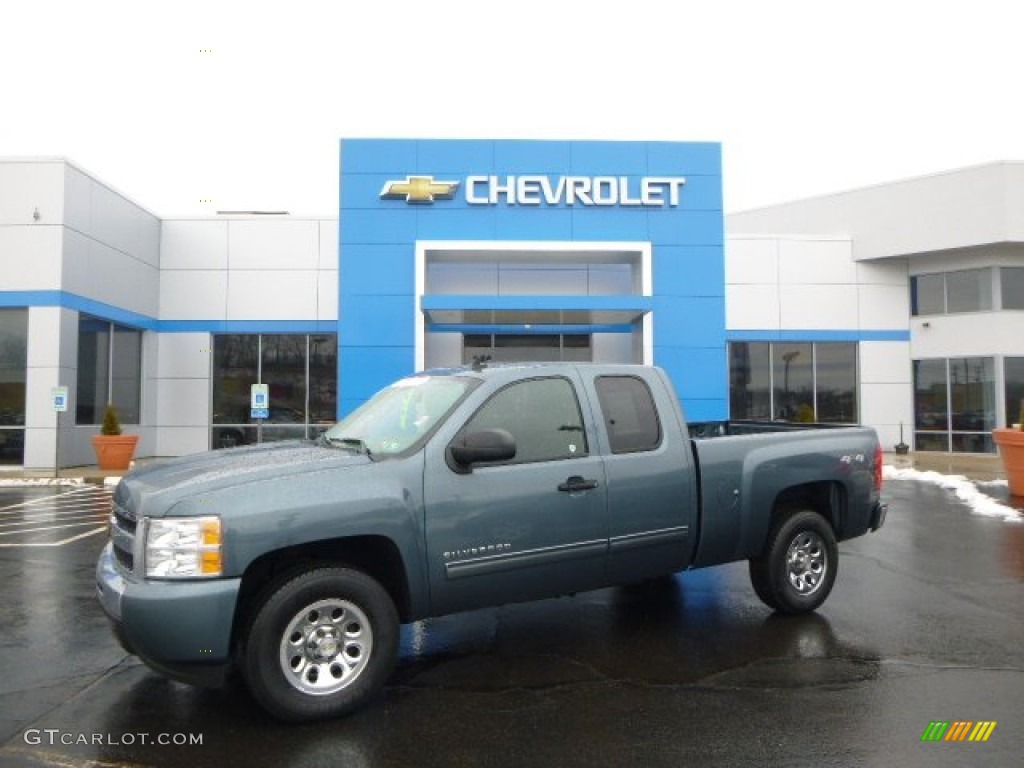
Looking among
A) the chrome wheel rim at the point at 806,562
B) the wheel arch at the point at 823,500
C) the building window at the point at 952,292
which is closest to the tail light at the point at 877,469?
the wheel arch at the point at 823,500

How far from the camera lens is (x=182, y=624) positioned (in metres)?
3.77

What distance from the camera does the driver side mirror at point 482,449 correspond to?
14.4 ft

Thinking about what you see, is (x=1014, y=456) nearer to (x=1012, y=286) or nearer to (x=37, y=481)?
(x=1012, y=286)

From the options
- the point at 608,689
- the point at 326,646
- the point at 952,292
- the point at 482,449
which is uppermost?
the point at 952,292

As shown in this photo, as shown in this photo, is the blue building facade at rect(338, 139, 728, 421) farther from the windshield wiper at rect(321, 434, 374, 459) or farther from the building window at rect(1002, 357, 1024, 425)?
the windshield wiper at rect(321, 434, 374, 459)

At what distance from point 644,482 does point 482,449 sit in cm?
136

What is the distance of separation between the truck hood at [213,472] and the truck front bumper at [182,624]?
0.41 metres

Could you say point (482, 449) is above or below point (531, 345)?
below

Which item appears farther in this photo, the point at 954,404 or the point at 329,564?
the point at 954,404

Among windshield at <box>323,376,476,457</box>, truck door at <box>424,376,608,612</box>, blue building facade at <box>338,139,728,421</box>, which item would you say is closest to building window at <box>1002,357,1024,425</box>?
blue building facade at <box>338,139,728,421</box>

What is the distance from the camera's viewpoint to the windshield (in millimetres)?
4754

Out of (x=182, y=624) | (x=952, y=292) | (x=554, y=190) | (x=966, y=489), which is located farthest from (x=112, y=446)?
(x=952, y=292)

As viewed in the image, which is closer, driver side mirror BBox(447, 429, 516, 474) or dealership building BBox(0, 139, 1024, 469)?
driver side mirror BBox(447, 429, 516, 474)

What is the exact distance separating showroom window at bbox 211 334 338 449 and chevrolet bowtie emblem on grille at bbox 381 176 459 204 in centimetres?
489
